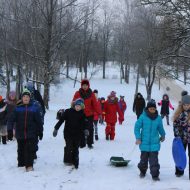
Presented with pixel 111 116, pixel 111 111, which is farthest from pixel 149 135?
pixel 111 111

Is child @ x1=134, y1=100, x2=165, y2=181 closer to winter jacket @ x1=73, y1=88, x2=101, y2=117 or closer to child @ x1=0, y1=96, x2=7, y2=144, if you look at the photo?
winter jacket @ x1=73, y1=88, x2=101, y2=117

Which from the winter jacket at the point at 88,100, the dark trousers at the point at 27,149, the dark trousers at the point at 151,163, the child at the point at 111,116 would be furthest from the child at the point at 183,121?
the child at the point at 111,116

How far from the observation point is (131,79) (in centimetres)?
6119

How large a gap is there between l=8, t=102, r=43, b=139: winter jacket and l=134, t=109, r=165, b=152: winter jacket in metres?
2.12

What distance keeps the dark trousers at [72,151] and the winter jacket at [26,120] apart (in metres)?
0.82

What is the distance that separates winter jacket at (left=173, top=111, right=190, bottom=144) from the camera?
7785 mm

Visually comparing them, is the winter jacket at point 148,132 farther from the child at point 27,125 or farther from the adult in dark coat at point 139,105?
the adult in dark coat at point 139,105

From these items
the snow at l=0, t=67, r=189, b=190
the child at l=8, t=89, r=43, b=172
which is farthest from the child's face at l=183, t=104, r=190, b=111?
the child at l=8, t=89, r=43, b=172

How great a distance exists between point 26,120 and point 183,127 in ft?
10.3

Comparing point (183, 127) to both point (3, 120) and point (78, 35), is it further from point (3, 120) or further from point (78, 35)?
point (78, 35)

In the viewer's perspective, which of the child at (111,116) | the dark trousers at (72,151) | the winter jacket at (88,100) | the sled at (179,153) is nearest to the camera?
the sled at (179,153)

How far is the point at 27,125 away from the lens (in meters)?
8.41

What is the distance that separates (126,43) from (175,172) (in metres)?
47.9

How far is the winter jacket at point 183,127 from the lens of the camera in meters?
7.79
